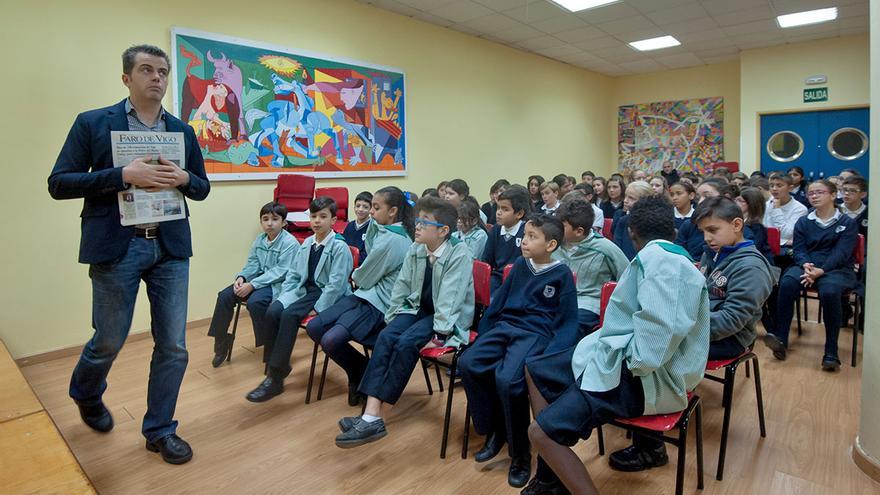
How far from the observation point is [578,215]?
2.78 meters

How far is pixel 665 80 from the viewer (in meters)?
9.71

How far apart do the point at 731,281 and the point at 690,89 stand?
8.48 metres

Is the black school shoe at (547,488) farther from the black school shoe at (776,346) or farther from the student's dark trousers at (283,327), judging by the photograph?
the black school shoe at (776,346)

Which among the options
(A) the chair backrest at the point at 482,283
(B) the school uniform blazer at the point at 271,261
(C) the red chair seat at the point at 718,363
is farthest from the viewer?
(B) the school uniform blazer at the point at 271,261

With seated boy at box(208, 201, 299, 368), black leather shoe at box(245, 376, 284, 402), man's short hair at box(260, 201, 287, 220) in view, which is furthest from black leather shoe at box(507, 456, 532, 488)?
man's short hair at box(260, 201, 287, 220)

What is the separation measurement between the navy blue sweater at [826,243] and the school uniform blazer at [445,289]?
8.29 ft

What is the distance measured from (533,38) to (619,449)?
619cm

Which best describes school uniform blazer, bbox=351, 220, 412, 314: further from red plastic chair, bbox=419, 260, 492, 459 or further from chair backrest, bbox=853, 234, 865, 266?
chair backrest, bbox=853, 234, 865, 266

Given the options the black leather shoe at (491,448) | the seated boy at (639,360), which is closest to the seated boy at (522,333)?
the black leather shoe at (491,448)

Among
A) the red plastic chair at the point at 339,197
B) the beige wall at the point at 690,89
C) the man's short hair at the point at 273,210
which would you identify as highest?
the beige wall at the point at 690,89

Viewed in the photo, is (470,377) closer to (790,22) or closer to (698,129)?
(790,22)

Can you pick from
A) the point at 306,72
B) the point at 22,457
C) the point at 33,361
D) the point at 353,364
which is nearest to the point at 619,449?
the point at 353,364

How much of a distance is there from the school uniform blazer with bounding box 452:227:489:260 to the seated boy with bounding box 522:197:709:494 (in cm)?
185

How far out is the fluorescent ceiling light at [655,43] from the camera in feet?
24.8
